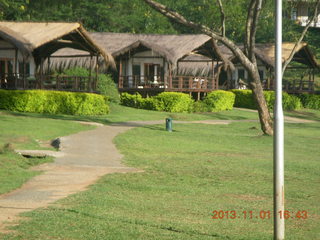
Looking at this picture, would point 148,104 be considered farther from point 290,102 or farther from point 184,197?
point 184,197

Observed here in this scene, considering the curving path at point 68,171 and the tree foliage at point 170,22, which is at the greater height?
the tree foliage at point 170,22

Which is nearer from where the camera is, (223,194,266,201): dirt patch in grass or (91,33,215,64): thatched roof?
(223,194,266,201): dirt patch in grass

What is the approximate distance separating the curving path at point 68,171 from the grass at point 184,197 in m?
0.43

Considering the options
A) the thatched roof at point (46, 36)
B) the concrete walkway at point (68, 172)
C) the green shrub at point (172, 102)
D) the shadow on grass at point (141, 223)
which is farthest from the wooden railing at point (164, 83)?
the shadow on grass at point (141, 223)

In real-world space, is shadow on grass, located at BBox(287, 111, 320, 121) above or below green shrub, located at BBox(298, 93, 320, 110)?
below

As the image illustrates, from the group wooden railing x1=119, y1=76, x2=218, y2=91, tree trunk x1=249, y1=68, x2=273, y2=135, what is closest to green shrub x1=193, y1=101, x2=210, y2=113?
wooden railing x1=119, y1=76, x2=218, y2=91

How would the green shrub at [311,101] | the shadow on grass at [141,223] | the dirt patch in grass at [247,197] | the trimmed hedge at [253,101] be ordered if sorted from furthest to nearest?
the green shrub at [311,101] < the trimmed hedge at [253,101] < the dirt patch in grass at [247,197] < the shadow on grass at [141,223]

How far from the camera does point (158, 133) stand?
29500mm

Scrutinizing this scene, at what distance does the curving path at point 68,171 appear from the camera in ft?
41.0

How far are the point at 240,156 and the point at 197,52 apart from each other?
30075mm

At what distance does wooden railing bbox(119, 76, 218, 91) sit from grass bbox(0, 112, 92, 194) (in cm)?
1686

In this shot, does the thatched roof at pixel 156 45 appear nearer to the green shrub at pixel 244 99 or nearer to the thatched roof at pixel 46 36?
the green shrub at pixel 244 99

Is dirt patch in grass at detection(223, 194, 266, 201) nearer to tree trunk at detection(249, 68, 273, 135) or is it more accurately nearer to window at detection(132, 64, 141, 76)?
tree trunk at detection(249, 68, 273, 135)

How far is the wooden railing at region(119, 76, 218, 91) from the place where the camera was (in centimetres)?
4891
